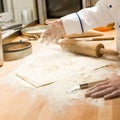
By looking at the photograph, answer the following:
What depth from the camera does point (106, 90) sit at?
613mm

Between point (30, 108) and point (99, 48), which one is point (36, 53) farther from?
point (30, 108)

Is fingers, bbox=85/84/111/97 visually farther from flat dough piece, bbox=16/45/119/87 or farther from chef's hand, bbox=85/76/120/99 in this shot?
flat dough piece, bbox=16/45/119/87

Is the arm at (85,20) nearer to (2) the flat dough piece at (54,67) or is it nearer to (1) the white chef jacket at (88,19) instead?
(1) the white chef jacket at (88,19)

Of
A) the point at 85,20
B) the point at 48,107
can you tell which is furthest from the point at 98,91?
the point at 85,20

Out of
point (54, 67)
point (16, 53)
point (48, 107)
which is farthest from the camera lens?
point (16, 53)

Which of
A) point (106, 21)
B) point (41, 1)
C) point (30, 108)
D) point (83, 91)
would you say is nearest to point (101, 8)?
point (106, 21)

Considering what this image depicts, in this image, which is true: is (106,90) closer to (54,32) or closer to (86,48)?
(86,48)

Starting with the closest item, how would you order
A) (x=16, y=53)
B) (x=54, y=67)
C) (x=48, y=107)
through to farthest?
(x=48, y=107) → (x=54, y=67) → (x=16, y=53)

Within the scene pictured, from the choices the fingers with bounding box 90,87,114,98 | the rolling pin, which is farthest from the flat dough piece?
the fingers with bounding box 90,87,114,98

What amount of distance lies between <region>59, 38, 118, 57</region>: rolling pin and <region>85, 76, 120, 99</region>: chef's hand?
0.95ft

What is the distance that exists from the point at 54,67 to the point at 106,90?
27 centimetres

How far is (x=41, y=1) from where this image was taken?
67.5 inches

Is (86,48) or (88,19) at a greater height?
(88,19)

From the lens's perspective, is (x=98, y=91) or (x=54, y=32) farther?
(x=54, y=32)
